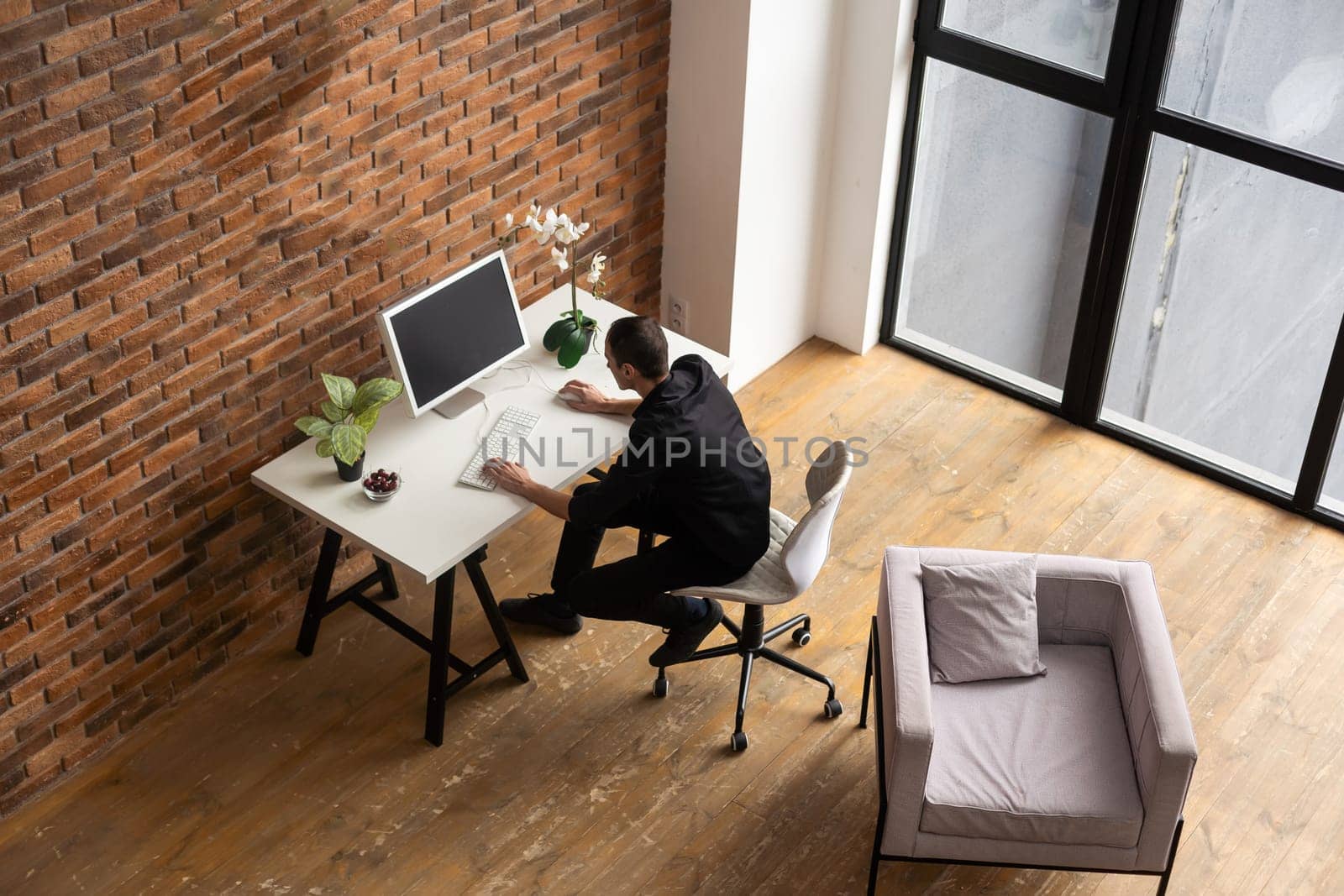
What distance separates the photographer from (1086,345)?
18.3 feet

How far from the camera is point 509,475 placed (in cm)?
418

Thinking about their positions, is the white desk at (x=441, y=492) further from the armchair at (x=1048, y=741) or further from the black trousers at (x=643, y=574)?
the armchair at (x=1048, y=741)

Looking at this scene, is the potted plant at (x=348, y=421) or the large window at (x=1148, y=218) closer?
Result: the potted plant at (x=348, y=421)

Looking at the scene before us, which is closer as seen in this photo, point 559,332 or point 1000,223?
point 559,332

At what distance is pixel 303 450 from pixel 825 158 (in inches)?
92.7

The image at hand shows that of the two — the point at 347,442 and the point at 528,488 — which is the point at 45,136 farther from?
the point at 528,488

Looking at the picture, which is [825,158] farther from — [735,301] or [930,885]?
[930,885]

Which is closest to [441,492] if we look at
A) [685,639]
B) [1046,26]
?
[685,639]

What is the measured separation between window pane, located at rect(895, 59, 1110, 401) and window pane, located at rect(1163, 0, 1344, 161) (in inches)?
14.4

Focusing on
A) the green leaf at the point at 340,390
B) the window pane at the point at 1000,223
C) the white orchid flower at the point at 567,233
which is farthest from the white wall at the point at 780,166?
the green leaf at the point at 340,390

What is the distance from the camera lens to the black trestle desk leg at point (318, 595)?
4453mm

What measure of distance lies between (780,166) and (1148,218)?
50.4 inches

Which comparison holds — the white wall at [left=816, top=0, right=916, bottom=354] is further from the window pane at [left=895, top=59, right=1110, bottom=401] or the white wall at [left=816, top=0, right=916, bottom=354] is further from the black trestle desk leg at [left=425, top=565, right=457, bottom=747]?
the black trestle desk leg at [left=425, top=565, right=457, bottom=747]

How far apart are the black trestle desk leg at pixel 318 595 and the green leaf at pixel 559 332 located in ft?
2.89
